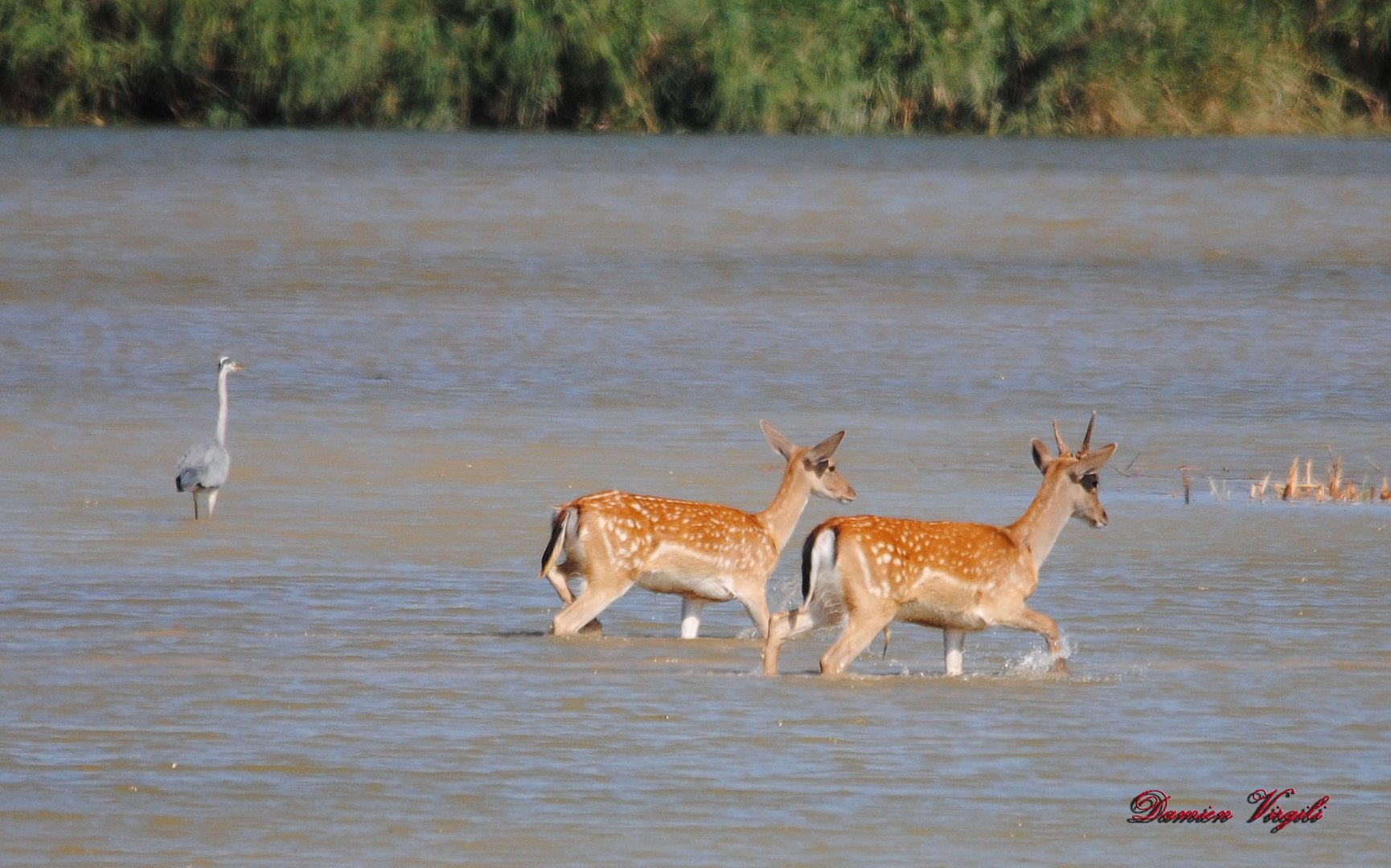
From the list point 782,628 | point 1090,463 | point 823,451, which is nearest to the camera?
point 782,628

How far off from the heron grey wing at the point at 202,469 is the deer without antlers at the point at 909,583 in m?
4.22

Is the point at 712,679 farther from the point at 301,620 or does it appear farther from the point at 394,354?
the point at 394,354

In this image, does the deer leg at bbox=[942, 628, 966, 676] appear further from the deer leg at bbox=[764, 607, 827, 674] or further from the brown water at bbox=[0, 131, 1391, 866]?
the deer leg at bbox=[764, 607, 827, 674]

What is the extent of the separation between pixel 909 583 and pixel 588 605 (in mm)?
1385

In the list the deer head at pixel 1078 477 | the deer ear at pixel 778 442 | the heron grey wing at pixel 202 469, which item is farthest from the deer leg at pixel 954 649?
the heron grey wing at pixel 202 469

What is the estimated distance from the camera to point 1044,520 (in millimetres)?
10383

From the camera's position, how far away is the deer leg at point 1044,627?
9.77m

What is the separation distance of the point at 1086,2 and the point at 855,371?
102 ft

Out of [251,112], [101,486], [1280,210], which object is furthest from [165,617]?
[251,112]

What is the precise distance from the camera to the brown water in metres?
8.06

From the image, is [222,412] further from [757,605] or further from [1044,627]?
[1044,627]

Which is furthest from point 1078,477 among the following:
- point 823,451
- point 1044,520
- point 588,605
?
point 588,605

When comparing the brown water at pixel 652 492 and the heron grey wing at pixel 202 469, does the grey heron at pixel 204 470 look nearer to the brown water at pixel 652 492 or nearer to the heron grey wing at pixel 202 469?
the heron grey wing at pixel 202 469

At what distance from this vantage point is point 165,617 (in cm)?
1077
